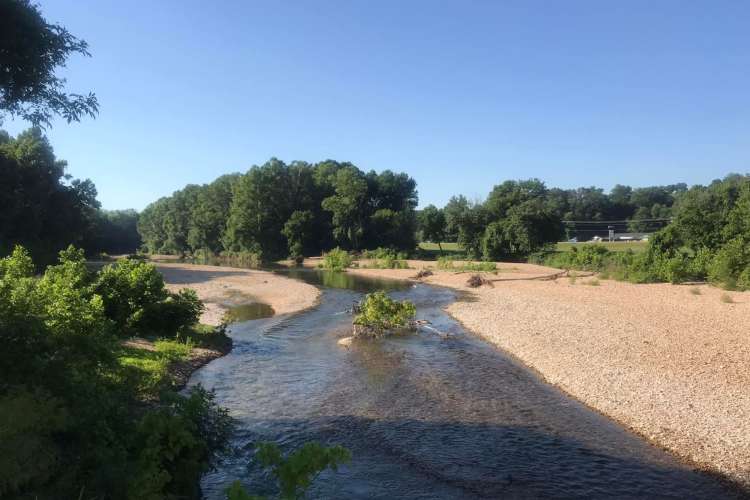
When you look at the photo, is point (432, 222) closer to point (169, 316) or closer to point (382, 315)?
point (382, 315)

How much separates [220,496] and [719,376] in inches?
594

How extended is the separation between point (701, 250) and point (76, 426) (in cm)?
4834

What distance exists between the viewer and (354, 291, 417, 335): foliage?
25.9m

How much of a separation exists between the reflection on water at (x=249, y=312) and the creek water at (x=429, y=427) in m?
7.94

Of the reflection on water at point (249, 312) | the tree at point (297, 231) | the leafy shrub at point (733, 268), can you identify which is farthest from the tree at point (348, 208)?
the leafy shrub at point (733, 268)

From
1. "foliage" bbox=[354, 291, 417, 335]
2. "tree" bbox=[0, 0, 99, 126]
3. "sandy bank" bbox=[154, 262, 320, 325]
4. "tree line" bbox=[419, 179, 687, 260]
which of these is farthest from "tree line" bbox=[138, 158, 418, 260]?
"tree" bbox=[0, 0, 99, 126]

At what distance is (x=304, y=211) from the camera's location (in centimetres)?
9556

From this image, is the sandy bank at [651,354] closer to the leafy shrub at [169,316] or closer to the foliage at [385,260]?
the leafy shrub at [169,316]

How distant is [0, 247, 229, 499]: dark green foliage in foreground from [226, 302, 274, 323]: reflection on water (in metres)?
19.7

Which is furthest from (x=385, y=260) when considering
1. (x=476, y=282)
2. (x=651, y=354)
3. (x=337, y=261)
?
(x=651, y=354)

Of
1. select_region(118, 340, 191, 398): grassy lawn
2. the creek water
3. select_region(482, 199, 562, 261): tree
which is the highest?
select_region(482, 199, 562, 261): tree

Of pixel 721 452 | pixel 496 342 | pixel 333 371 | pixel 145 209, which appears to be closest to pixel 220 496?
pixel 333 371

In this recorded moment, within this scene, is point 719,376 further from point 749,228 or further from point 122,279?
point 749,228

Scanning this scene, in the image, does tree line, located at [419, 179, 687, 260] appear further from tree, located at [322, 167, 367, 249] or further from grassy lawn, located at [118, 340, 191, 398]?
grassy lawn, located at [118, 340, 191, 398]
